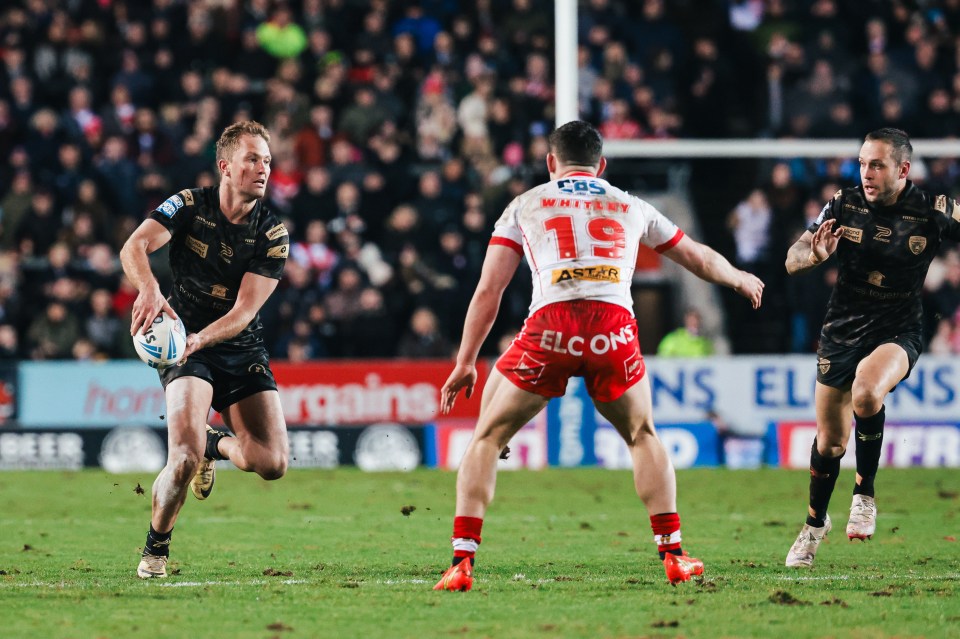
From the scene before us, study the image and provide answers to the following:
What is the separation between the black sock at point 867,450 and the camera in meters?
8.67

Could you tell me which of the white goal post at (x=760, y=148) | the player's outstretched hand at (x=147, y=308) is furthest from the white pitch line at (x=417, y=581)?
the white goal post at (x=760, y=148)

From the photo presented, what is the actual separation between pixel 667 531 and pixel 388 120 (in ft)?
41.6

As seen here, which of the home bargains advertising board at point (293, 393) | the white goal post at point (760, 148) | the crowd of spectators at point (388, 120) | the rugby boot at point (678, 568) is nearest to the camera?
the rugby boot at point (678, 568)

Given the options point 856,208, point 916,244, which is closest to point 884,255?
point 916,244

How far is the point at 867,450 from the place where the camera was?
8758mm

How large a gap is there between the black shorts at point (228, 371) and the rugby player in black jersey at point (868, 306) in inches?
127

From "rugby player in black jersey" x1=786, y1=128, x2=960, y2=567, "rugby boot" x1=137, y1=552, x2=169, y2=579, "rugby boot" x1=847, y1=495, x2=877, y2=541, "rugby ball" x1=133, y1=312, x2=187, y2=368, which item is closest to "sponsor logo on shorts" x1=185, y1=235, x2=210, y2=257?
"rugby ball" x1=133, y1=312, x2=187, y2=368

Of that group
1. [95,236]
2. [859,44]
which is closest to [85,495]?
[95,236]

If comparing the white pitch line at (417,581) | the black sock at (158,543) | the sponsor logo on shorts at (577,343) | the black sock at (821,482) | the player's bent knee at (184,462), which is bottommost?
the white pitch line at (417,581)

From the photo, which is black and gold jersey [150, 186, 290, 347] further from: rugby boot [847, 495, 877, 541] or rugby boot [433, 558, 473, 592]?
rugby boot [847, 495, 877, 541]

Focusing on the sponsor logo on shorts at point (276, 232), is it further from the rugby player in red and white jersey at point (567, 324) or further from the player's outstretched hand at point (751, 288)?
the player's outstretched hand at point (751, 288)

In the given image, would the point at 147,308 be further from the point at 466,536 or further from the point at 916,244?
the point at 916,244

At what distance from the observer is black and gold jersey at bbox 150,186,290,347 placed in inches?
321

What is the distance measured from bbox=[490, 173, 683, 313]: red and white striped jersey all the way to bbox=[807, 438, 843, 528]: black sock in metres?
2.19
